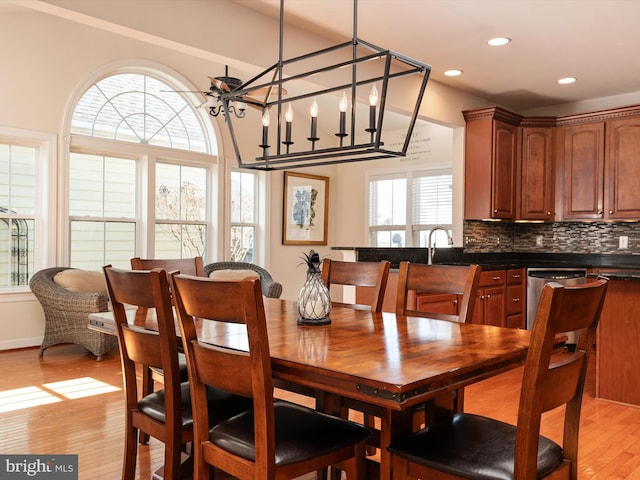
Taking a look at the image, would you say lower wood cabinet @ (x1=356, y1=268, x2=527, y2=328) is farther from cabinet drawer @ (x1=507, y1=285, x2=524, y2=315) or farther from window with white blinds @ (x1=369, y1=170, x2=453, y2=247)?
window with white blinds @ (x1=369, y1=170, x2=453, y2=247)

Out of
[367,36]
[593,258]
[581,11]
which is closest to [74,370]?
[367,36]

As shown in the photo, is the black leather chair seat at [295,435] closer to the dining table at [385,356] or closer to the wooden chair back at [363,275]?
the dining table at [385,356]

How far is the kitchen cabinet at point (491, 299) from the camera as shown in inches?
198

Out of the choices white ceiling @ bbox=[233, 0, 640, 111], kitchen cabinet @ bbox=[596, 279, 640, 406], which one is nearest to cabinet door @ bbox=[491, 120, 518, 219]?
white ceiling @ bbox=[233, 0, 640, 111]

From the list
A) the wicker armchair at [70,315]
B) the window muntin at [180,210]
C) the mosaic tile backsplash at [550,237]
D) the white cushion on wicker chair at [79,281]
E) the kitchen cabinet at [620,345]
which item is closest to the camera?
the kitchen cabinet at [620,345]

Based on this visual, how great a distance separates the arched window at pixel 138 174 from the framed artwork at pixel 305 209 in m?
1.26

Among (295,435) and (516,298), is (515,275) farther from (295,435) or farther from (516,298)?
(295,435)

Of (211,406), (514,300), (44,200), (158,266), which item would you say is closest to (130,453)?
(211,406)

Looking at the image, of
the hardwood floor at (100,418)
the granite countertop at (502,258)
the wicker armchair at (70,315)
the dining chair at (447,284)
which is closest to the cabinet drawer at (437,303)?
the granite countertop at (502,258)

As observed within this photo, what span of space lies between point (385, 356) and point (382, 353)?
44 millimetres

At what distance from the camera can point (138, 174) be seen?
6363mm

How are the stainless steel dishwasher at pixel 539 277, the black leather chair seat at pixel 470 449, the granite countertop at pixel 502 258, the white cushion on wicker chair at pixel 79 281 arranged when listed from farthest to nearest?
the stainless steel dishwasher at pixel 539 277 < the white cushion on wicker chair at pixel 79 281 < the granite countertop at pixel 502 258 < the black leather chair seat at pixel 470 449

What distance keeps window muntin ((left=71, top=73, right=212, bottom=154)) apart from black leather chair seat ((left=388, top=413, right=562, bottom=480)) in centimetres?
505

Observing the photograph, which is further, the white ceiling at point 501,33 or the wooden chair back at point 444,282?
the white ceiling at point 501,33
